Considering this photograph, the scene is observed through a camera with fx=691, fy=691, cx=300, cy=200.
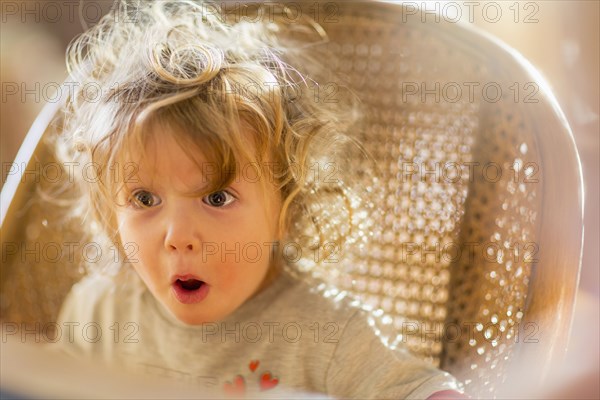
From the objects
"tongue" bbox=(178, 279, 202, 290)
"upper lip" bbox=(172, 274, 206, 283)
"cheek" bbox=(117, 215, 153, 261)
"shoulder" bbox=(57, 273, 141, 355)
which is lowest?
"shoulder" bbox=(57, 273, 141, 355)

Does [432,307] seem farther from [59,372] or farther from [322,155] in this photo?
[59,372]

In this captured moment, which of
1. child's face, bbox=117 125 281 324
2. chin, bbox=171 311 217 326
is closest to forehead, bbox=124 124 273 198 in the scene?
child's face, bbox=117 125 281 324

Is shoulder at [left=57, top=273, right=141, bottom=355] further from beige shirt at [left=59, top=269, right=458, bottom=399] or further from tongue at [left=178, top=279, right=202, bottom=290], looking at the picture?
tongue at [left=178, top=279, right=202, bottom=290]

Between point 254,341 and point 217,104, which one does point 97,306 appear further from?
point 217,104

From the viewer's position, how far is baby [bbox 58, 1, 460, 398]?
57 cm

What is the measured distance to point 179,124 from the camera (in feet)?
1.84

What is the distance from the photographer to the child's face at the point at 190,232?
0.58 meters

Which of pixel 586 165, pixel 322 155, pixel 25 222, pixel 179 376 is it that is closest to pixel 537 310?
pixel 322 155

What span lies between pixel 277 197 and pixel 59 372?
0.34m

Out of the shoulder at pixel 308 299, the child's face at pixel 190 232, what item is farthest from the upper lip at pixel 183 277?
the shoulder at pixel 308 299

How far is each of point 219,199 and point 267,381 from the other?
19 centimetres

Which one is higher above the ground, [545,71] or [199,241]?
[545,71]

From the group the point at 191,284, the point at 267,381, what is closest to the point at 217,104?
the point at 191,284

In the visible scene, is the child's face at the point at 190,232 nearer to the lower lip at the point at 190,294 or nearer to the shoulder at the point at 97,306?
the lower lip at the point at 190,294
